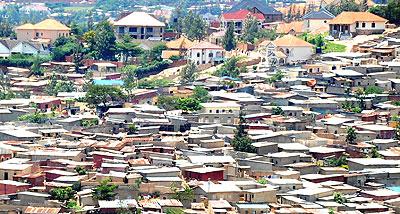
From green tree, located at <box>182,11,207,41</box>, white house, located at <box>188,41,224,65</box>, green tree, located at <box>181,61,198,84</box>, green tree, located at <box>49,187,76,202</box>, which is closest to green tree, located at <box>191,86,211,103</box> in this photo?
green tree, located at <box>181,61,198,84</box>

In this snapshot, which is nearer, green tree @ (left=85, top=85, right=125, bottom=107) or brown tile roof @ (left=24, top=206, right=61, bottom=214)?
brown tile roof @ (left=24, top=206, right=61, bottom=214)

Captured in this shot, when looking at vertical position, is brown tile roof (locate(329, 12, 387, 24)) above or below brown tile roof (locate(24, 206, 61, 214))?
above

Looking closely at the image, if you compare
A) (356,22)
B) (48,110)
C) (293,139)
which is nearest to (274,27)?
(356,22)

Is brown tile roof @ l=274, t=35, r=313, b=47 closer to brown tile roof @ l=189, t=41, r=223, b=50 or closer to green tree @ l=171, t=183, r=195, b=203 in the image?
brown tile roof @ l=189, t=41, r=223, b=50

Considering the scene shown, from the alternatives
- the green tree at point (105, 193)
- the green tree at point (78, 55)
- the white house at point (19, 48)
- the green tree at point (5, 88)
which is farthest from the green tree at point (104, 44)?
the green tree at point (105, 193)

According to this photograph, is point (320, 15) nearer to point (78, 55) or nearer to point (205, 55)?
point (205, 55)

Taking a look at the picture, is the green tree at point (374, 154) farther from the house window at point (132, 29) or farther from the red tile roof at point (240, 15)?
the red tile roof at point (240, 15)

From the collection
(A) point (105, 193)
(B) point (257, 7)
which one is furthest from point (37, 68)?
(A) point (105, 193)

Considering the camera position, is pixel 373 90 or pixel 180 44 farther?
pixel 180 44
